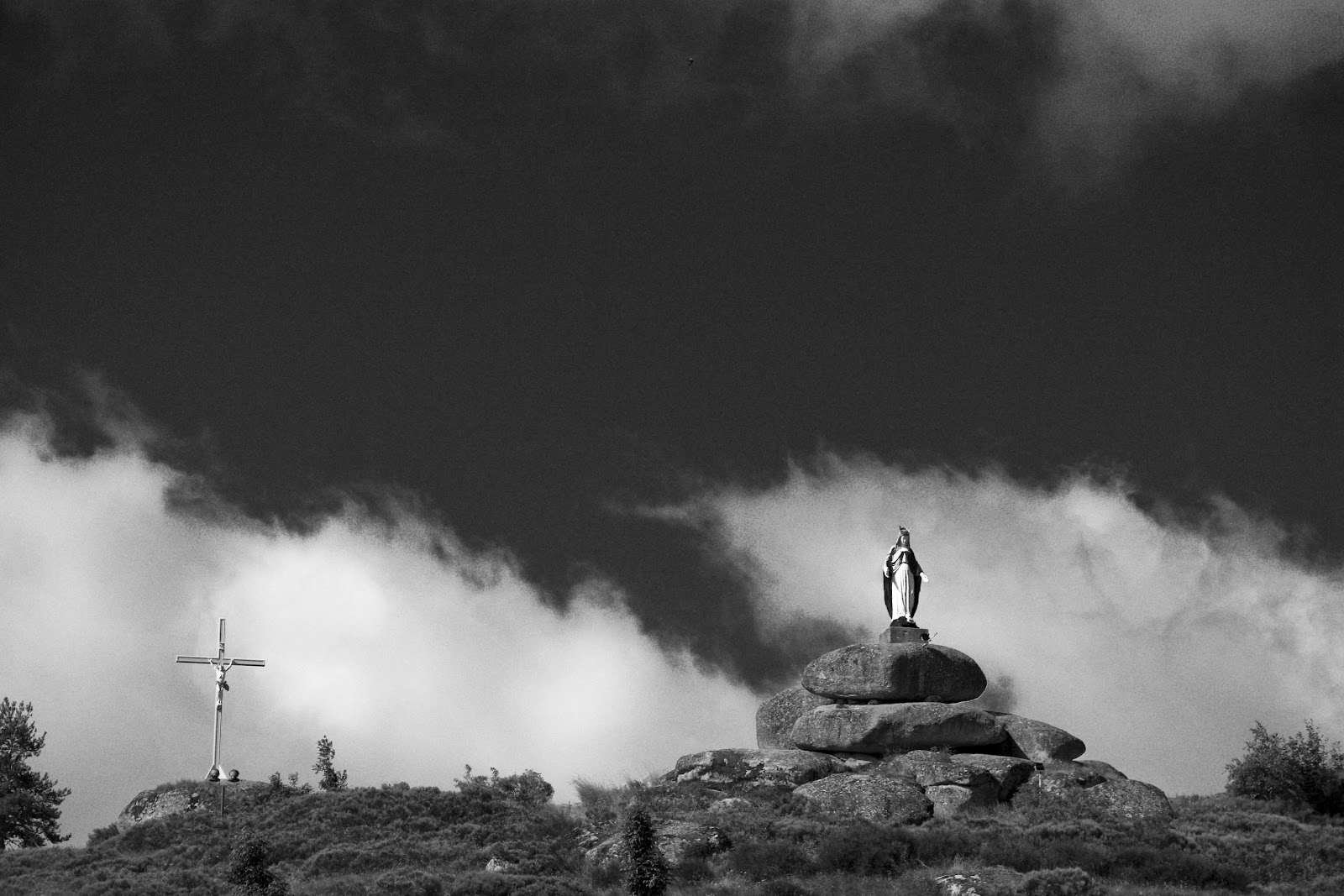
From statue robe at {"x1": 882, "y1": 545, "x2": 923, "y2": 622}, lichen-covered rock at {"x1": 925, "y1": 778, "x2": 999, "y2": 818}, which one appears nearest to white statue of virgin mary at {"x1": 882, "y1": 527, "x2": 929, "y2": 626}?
statue robe at {"x1": 882, "y1": 545, "x2": 923, "y2": 622}

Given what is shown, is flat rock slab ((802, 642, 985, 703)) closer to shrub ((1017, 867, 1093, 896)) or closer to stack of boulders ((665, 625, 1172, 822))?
stack of boulders ((665, 625, 1172, 822))

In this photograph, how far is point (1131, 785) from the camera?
39.4m

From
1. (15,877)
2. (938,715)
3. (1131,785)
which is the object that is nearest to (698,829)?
(938,715)

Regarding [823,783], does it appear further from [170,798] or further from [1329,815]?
[170,798]

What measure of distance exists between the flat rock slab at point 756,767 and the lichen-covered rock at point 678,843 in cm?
479

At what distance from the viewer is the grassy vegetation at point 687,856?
31.6 meters

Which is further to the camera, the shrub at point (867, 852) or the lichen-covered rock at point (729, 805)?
the lichen-covered rock at point (729, 805)

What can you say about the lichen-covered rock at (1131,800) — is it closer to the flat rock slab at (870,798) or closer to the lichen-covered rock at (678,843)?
the flat rock slab at (870,798)

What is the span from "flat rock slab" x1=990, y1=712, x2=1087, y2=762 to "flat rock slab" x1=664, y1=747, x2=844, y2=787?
16.3 ft

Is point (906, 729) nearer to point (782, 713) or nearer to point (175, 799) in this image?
point (782, 713)

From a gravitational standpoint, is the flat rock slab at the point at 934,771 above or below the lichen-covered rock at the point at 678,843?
above

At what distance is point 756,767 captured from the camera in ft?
132

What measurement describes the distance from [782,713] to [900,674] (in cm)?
385

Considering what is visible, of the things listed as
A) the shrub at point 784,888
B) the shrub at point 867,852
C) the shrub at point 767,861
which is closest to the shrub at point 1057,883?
the shrub at point 867,852
